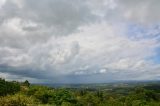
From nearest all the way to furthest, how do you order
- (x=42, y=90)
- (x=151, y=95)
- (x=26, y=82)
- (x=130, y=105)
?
(x=42, y=90)
(x=130, y=105)
(x=26, y=82)
(x=151, y=95)

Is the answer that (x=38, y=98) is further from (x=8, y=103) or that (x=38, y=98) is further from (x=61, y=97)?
(x=8, y=103)

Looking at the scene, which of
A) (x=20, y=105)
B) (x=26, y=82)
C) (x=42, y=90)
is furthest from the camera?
(x=26, y=82)

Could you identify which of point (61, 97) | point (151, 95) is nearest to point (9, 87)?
point (61, 97)

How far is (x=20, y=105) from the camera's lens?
226 feet

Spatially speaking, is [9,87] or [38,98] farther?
[9,87]

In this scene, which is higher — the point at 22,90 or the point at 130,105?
the point at 22,90

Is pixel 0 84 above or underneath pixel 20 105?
above

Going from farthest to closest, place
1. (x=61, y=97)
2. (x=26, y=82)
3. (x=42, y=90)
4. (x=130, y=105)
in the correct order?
1. (x=26, y=82)
2. (x=130, y=105)
3. (x=42, y=90)
4. (x=61, y=97)

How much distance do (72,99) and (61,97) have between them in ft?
14.8

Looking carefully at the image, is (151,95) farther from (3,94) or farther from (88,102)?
(3,94)

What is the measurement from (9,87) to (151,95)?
82.6 metres

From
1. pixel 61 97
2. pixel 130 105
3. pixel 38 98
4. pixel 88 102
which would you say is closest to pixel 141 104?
pixel 130 105

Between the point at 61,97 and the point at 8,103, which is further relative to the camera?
the point at 61,97

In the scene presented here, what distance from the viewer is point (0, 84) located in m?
108
